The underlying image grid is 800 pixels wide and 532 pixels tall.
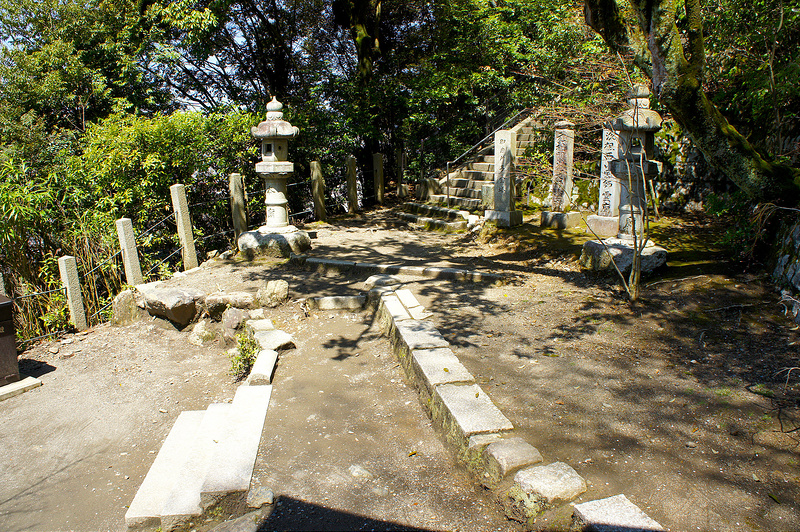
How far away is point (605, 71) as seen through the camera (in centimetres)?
1016

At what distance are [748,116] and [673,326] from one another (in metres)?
5.85

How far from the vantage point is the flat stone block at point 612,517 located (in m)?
2.42

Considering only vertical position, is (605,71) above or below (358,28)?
below

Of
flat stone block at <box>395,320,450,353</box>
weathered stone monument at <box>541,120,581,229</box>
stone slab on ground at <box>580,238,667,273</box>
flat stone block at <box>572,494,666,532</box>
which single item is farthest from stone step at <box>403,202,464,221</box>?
flat stone block at <box>572,494,666,532</box>

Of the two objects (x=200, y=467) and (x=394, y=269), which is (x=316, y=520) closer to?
(x=200, y=467)

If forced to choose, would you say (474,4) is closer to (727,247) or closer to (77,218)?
(727,247)

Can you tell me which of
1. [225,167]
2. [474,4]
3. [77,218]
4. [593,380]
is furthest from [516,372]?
[474,4]

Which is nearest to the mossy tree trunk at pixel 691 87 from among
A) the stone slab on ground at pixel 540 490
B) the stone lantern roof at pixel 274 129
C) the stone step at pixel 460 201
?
the stone slab on ground at pixel 540 490

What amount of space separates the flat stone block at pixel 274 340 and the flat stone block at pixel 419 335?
1.27 meters

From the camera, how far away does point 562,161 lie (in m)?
10.5

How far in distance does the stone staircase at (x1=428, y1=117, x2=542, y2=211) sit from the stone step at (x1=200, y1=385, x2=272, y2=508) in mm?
8687

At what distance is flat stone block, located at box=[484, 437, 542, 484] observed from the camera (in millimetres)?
2951

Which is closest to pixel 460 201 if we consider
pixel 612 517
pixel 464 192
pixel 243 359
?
pixel 464 192

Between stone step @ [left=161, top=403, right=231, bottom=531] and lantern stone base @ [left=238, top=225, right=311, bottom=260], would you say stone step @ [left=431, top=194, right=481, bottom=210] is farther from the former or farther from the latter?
stone step @ [left=161, top=403, right=231, bottom=531]
